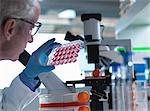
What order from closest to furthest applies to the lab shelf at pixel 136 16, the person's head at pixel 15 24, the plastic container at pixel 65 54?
the person's head at pixel 15 24, the plastic container at pixel 65 54, the lab shelf at pixel 136 16

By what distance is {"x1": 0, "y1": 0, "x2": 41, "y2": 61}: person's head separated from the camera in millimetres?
992

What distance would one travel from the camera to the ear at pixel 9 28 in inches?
39.1

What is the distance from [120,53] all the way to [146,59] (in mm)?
594

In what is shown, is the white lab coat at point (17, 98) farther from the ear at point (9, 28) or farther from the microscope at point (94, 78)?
the ear at point (9, 28)

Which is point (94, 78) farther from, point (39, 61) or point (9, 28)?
point (9, 28)

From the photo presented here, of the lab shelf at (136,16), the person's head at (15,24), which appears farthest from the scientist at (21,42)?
the lab shelf at (136,16)

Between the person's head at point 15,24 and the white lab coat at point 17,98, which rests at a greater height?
the person's head at point 15,24

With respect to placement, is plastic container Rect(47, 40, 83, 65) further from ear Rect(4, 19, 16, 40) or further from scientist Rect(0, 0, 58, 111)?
ear Rect(4, 19, 16, 40)

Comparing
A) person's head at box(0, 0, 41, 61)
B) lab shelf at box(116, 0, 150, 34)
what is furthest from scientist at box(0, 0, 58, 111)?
lab shelf at box(116, 0, 150, 34)

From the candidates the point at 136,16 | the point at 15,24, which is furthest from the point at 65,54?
the point at 136,16

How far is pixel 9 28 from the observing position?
3.30 ft

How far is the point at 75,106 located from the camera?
3.90ft

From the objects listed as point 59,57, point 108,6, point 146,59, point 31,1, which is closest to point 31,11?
point 31,1

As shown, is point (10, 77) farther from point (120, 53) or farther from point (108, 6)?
point (108, 6)
